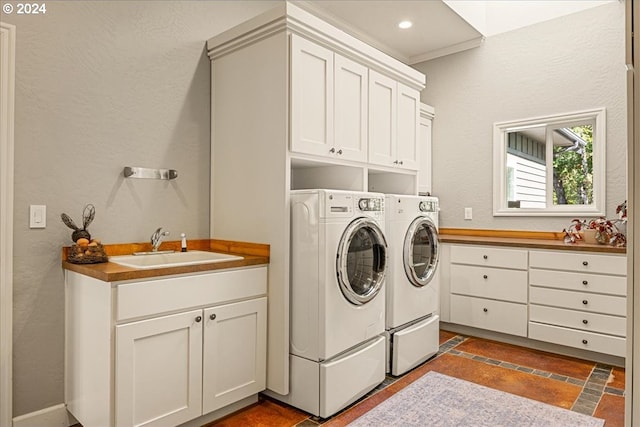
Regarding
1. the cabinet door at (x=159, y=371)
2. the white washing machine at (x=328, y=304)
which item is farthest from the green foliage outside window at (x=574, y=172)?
the cabinet door at (x=159, y=371)

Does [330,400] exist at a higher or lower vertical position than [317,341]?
lower

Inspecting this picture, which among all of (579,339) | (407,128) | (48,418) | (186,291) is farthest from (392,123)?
(48,418)

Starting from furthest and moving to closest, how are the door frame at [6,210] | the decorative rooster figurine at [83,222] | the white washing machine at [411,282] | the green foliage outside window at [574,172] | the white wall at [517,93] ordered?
the green foliage outside window at [574,172] < the white wall at [517,93] < the white washing machine at [411,282] < the decorative rooster figurine at [83,222] < the door frame at [6,210]

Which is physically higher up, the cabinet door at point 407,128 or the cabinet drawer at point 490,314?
the cabinet door at point 407,128

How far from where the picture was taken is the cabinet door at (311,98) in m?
2.35

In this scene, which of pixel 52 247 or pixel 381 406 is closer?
pixel 52 247

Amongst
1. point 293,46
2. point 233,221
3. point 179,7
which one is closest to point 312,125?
point 293,46

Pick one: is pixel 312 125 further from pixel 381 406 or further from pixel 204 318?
pixel 381 406

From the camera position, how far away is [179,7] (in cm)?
265

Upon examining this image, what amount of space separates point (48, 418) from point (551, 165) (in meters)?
4.37

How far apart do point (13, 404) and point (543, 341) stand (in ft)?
12.0

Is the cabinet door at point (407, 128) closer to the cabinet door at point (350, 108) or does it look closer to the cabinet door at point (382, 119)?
the cabinet door at point (382, 119)

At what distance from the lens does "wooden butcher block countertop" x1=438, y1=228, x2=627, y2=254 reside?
Result: 311cm

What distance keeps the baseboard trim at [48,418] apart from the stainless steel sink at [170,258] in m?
0.84
